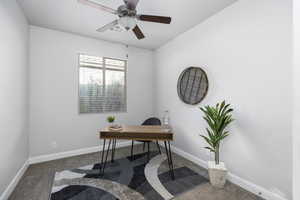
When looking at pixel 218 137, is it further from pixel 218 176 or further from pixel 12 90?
pixel 12 90

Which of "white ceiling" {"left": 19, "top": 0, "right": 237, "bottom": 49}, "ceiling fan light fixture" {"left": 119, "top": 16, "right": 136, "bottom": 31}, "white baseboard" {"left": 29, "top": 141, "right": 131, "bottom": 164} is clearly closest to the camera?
"ceiling fan light fixture" {"left": 119, "top": 16, "right": 136, "bottom": 31}

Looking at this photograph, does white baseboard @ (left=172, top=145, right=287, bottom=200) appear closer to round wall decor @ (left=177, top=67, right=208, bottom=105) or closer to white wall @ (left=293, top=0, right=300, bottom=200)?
white wall @ (left=293, top=0, right=300, bottom=200)

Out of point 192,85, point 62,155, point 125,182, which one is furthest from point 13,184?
point 192,85

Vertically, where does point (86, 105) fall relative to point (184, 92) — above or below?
below

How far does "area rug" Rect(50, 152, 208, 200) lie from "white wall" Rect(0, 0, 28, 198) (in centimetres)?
67

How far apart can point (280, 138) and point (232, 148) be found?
61 centimetres

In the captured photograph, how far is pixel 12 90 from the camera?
183 cm

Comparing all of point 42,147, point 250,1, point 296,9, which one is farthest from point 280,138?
point 42,147

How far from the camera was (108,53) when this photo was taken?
3.28 metres

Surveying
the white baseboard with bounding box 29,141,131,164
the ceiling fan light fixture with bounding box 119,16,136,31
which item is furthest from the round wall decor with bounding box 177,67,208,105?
the white baseboard with bounding box 29,141,131,164

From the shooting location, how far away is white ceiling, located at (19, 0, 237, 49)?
6.49ft

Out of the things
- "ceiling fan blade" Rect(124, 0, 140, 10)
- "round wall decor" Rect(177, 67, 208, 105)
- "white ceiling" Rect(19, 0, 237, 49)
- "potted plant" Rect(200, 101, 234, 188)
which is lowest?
"potted plant" Rect(200, 101, 234, 188)

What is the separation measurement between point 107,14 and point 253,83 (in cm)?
257

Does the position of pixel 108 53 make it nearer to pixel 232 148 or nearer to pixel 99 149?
pixel 99 149
